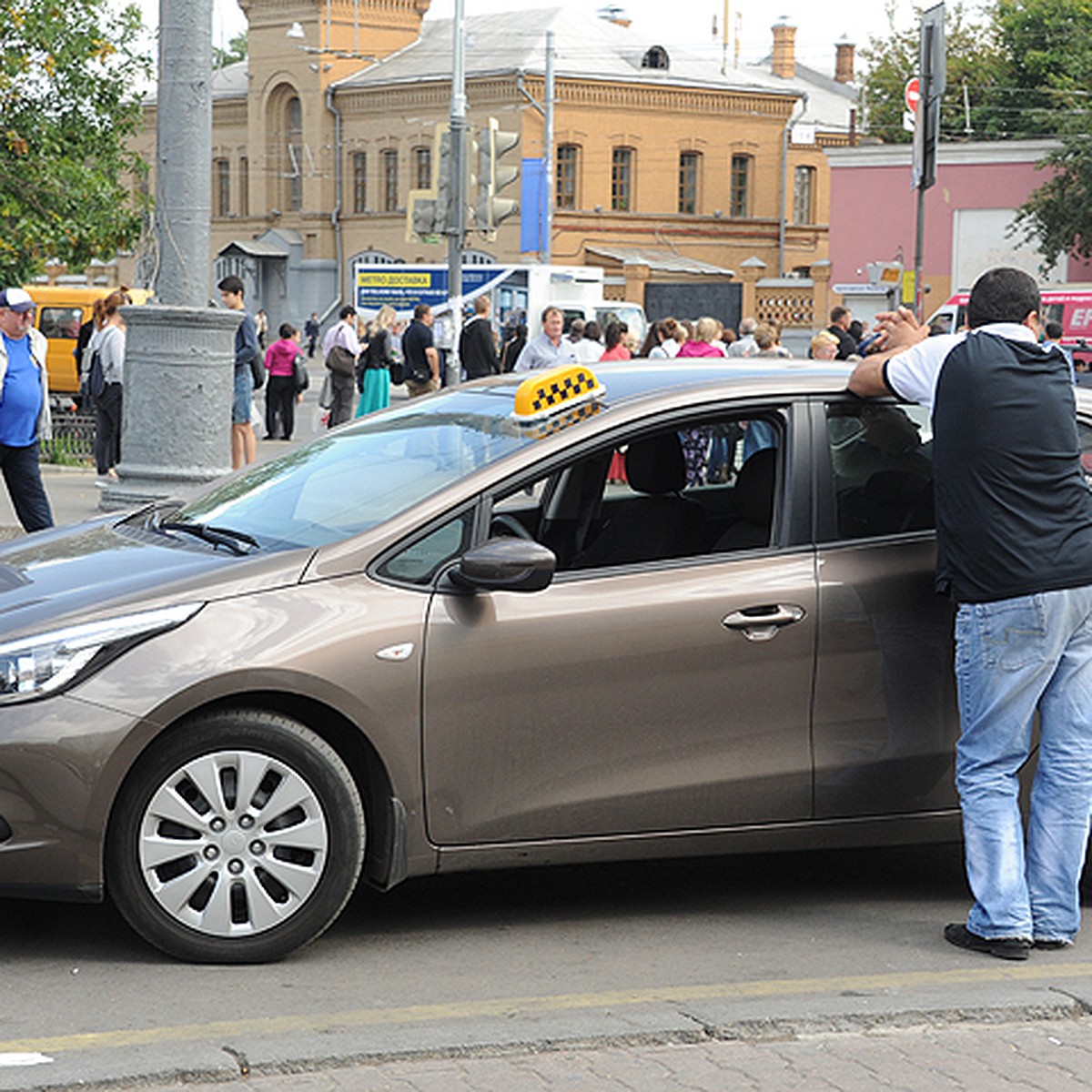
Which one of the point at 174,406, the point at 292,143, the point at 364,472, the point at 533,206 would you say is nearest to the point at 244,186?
the point at 292,143

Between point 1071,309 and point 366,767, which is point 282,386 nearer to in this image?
point 1071,309

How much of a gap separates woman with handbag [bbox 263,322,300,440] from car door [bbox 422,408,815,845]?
20894mm

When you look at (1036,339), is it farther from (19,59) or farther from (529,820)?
(19,59)

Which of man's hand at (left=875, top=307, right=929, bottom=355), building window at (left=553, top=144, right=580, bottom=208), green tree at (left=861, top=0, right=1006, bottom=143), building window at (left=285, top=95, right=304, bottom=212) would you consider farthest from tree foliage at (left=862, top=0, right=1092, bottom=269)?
man's hand at (left=875, top=307, right=929, bottom=355)

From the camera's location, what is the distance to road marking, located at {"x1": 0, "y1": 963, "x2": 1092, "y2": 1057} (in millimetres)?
4318

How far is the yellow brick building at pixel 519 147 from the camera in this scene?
208ft

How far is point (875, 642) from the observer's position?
5363mm

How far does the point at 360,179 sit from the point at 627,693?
64.1 meters

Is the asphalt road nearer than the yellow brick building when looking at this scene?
Yes

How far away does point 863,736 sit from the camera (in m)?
5.38

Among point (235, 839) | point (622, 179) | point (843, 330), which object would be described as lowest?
point (235, 839)

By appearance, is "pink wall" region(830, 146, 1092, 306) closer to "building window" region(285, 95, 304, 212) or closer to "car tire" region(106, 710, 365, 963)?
"building window" region(285, 95, 304, 212)

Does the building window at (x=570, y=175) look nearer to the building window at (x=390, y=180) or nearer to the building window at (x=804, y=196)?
the building window at (x=390, y=180)

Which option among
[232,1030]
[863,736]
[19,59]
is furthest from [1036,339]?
[19,59]
